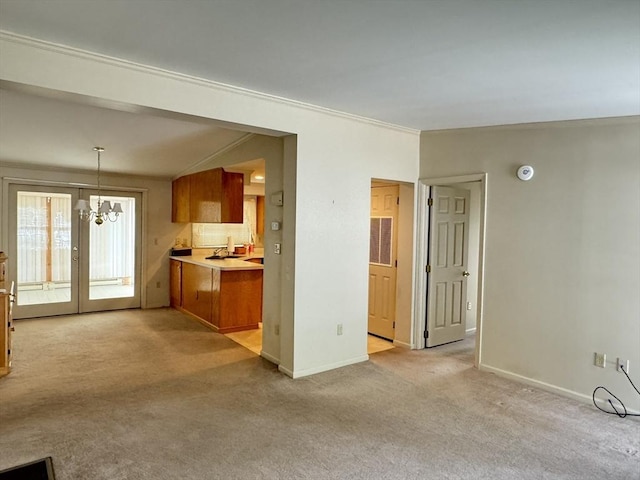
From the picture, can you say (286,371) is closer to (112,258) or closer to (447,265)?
(447,265)

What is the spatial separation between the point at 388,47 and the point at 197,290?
480 centimetres

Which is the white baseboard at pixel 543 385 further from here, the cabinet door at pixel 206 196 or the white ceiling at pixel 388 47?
the cabinet door at pixel 206 196

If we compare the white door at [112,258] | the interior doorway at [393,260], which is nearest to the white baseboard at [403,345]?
the interior doorway at [393,260]

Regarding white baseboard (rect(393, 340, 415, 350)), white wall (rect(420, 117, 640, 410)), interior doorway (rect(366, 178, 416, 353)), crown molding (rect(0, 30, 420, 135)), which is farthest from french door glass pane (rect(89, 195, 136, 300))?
white wall (rect(420, 117, 640, 410))

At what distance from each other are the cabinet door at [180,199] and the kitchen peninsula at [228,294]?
950 mm

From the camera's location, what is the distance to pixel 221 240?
7.58 m

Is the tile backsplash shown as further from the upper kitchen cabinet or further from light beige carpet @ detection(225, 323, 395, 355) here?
light beige carpet @ detection(225, 323, 395, 355)

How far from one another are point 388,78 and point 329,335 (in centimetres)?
246

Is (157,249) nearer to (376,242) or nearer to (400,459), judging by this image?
(376,242)

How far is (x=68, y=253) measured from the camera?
6445mm

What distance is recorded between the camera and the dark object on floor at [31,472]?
2305mm

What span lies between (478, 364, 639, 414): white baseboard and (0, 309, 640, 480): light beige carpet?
0.39ft

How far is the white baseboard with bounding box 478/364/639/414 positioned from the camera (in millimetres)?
3484

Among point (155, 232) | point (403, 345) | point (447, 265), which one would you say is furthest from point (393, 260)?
point (155, 232)
